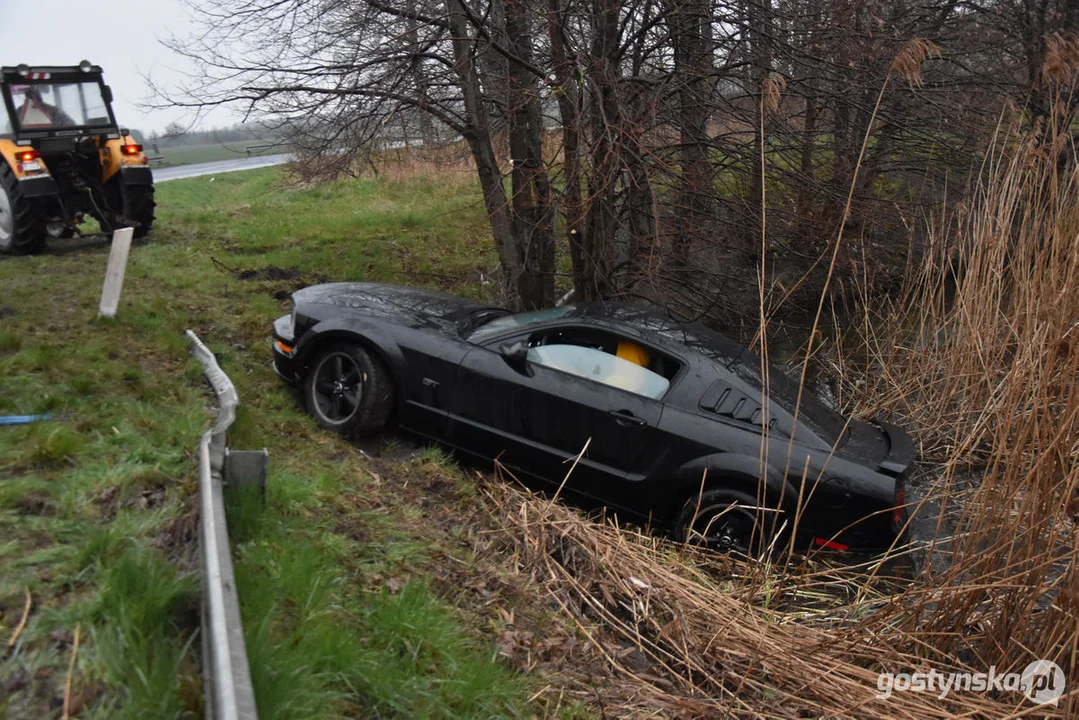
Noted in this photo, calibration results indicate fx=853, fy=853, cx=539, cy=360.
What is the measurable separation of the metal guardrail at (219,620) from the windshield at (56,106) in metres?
9.89

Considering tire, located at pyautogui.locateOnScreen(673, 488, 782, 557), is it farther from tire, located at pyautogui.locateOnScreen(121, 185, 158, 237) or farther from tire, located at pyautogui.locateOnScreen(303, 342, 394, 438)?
tire, located at pyautogui.locateOnScreen(121, 185, 158, 237)

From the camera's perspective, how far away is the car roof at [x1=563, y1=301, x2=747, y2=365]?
5867 mm

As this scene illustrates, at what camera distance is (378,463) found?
5.97 meters

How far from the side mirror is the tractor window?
29.3 ft

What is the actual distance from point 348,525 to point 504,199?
5.32m

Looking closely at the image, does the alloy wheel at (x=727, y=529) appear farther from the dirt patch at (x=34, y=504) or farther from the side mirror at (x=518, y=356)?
the dirt patch at (x=34, y=504)

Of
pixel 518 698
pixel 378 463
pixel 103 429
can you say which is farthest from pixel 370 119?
pixel 518 698

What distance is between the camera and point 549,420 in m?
5.82

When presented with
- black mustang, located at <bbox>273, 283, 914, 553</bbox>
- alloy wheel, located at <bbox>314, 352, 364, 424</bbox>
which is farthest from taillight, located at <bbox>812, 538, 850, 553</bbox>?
alloy wheel, located at <bbox>314, 352, 364, 424</bbox>

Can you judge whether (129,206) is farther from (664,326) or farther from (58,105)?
(664,326)

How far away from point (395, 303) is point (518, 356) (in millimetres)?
1466

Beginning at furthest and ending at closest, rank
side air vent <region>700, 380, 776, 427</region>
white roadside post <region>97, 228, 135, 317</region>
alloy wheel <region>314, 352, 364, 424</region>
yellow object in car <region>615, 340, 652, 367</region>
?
white roadside post <region>97, 228, 135, 317</region> → alloy wheel <region>314, 352, 364, 424</region> → yellow object in car <region>615, 340, 652, 367</region> → side air vent <region>700, 380, 776, 427</region>

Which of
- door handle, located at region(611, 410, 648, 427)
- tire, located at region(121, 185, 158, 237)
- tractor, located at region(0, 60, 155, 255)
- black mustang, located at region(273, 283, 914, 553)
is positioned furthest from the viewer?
tire, located at region(121, 185, 158, 237)

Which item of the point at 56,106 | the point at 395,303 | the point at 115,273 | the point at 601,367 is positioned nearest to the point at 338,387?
the point at 395,303
